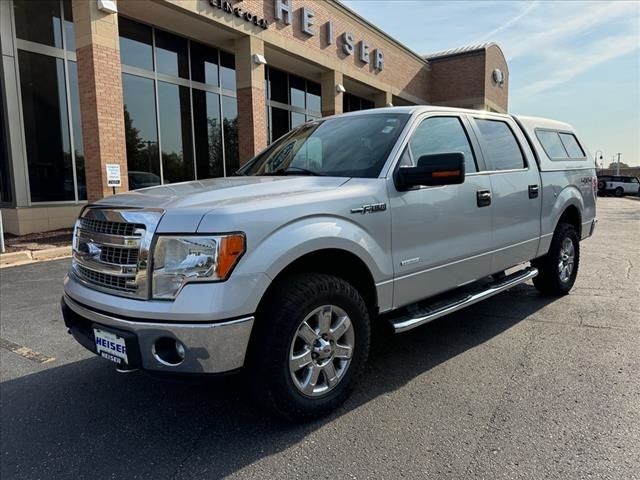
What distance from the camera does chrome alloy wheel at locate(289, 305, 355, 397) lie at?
2.82 metres

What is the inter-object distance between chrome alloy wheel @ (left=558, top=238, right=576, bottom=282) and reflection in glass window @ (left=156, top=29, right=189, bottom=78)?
12.0 meters

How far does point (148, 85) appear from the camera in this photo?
1352cm

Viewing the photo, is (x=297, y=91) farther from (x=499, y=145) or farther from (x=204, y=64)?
(x=499, y=145)

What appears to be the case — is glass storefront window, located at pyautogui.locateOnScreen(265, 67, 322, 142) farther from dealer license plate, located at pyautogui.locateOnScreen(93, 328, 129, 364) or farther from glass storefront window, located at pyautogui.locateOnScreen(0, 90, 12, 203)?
dealer license plate, located at pyautogui.locateOnScreen(93, 328, 129, 364)

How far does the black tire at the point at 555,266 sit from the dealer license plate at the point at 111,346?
450cm

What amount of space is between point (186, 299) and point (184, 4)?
38.4ft

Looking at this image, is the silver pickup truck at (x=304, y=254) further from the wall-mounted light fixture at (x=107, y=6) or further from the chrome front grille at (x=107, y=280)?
the wall-mounted light fixture at (x=107, y=6)

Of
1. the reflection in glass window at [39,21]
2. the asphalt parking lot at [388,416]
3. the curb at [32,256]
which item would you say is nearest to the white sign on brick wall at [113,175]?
the curb at [32,256]

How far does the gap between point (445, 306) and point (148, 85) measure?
12259 millimetres

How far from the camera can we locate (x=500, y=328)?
4.66 metres

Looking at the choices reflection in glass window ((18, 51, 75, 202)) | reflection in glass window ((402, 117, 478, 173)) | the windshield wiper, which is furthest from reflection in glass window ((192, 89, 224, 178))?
reflection in glass window ((402, 117, 478, 173))

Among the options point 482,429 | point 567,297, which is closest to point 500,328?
point 567,297

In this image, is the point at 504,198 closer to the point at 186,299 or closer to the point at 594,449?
the point at 594,449

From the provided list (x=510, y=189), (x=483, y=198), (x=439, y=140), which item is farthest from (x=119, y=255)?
(x=510, y=189)
